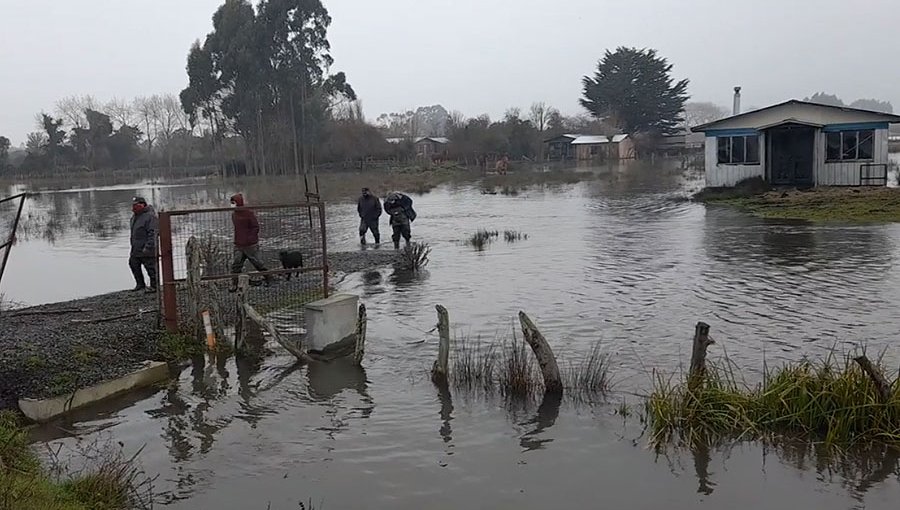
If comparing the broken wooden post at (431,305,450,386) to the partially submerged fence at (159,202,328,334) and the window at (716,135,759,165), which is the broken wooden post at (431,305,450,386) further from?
the window at (716,135,759,165)

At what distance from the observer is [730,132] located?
34562 millimetres

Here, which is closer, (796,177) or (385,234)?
(385,234)

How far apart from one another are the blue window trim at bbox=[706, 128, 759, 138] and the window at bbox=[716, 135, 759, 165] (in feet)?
0.43

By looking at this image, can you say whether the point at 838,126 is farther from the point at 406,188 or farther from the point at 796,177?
the point at 406,188

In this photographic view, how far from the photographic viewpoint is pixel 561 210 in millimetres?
32531

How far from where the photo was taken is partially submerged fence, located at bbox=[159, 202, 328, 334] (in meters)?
10.5

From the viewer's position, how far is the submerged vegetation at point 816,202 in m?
24.7

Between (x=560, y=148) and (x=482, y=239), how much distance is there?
247ft

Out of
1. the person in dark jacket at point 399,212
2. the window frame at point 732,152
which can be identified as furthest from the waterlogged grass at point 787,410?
the window frame at point 732,152

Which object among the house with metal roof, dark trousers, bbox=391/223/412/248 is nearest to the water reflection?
dark trousers, bbox=391/223/412/248

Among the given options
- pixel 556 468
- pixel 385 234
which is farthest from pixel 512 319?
pixel 385 234

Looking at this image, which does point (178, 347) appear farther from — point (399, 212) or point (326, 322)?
point (399, 212)

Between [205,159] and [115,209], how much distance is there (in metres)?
57.5

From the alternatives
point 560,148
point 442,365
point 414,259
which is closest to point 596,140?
point 560,148
